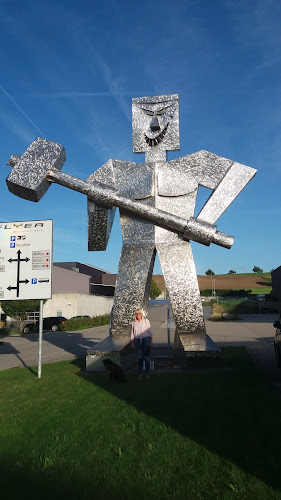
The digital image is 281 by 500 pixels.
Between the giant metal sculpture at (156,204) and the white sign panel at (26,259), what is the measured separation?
67cm

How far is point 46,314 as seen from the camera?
115 ft

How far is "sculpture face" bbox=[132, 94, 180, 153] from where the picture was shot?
896cm

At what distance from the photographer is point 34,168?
8023mm

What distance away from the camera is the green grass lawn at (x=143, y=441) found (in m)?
2.77

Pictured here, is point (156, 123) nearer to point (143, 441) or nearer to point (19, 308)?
point (143, 441)

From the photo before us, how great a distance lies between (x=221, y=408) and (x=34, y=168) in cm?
576

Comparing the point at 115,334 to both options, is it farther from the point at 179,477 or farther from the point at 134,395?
the point at 179,477

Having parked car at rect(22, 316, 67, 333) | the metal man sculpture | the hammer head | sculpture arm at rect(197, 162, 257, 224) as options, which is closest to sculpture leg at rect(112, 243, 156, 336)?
the metal man sculpture

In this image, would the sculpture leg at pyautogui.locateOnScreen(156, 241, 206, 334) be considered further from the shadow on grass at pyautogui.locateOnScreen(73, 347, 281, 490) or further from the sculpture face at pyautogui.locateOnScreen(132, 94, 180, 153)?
the sculpture face at pyautogui.locateOnScreen(132, 94, 180, 153)

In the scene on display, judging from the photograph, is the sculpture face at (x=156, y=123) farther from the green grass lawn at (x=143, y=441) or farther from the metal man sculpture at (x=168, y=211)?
the green grass lawn at (x=143, y=441)

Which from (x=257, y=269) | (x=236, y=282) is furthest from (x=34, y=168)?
(x=257, y=269)

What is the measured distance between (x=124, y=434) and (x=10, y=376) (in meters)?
5.16

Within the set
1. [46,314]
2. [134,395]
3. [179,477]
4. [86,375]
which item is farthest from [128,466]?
[46,314]

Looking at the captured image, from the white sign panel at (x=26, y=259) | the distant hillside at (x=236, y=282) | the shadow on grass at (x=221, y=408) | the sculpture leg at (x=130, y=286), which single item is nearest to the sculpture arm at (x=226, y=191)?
the sculpture leg at (x=130, y=286)
